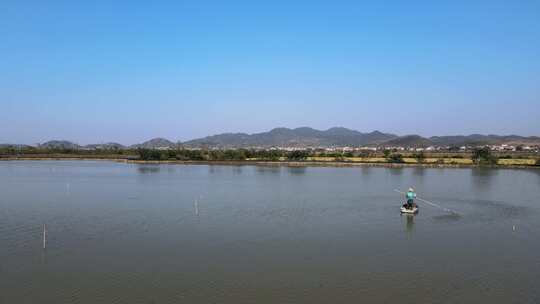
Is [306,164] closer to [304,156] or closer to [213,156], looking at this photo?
[304,156]

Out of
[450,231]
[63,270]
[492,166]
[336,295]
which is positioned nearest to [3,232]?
[63,270]

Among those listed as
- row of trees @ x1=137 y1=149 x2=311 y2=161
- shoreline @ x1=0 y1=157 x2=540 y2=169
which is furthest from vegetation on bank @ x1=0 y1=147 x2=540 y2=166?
shoreline @ x1=0 y1=157 x2=540 y2=169

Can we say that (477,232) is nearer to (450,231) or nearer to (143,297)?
(450,231)

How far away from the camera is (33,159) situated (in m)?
83.1

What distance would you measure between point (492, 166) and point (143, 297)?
6099 cm

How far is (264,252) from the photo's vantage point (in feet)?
44.6

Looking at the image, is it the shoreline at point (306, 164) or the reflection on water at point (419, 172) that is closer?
the reflection on water at point (419, 172)

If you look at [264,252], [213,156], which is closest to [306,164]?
[213,156]

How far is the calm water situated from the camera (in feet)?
33.6

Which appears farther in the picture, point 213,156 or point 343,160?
point 213,156

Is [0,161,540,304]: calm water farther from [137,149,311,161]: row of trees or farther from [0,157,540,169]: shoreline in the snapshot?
[137,149,311,161]: row of trees

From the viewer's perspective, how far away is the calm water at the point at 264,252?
33.6ft

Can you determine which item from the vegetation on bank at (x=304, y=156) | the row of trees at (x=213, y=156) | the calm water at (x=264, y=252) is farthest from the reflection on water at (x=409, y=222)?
the row of trees at (x=213, y=156)

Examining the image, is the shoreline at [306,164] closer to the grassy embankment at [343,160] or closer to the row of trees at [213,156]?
the grassy embankment at [343,160]
